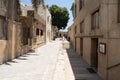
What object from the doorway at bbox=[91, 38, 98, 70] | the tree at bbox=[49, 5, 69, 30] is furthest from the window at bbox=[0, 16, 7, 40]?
the tree at bbox=[49, 5, 69, 30]

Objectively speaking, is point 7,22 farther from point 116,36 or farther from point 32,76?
point 116,36

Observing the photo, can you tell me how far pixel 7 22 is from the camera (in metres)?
15.3

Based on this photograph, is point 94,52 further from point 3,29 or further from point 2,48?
point 3,29

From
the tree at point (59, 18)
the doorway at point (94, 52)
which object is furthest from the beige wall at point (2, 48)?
the tree at point (59, 18)

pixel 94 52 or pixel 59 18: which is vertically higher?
pixel 59 18

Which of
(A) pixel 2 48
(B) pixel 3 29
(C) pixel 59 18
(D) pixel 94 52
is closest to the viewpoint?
(A) pixel 2 48

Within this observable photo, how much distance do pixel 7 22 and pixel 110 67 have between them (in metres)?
7.80

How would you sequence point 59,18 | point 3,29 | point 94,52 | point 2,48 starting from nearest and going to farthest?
point 2,48, point 94,52, point 3,29, point 59,18

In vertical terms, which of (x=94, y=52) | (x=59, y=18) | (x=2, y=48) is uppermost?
(x=59, y=18)

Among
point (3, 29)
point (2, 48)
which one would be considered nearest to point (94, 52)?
point (2, 48)

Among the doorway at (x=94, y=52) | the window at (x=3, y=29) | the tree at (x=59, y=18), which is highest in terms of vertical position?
the tree at (x=59, y=18)

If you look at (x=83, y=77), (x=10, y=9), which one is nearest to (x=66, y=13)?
(x=10, y=9)

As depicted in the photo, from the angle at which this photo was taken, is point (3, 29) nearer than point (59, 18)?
Yes

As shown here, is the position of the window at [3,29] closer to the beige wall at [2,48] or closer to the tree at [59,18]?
the beige wall at [2,48]
